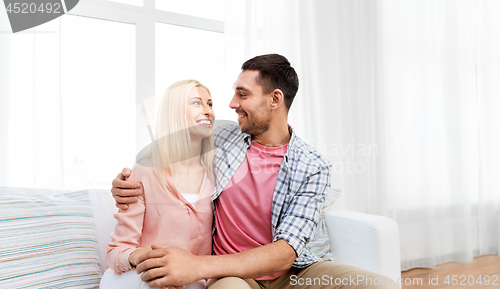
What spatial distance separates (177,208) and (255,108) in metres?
0.47

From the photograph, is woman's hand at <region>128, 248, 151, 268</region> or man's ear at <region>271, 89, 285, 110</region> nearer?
woman's hand at <region>128, 248, 151, 268</region>

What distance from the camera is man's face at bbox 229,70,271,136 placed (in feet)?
4.19

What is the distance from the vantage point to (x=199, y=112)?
106cm

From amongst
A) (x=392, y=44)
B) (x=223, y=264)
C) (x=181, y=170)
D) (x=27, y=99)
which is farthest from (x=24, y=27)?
(x=392, y=44)

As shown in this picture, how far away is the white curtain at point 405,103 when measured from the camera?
6.95ft

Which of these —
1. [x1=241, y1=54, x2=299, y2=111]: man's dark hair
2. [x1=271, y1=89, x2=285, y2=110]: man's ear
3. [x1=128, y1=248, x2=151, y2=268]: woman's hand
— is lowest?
[x1=128, y1=248, x2=151, y2=268]: woman's hand

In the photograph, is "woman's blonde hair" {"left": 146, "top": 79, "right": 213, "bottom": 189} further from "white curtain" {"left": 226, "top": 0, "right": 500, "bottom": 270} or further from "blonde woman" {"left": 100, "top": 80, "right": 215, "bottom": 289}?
A: "white curtain" {"left": 226, "top": 0, "right": 500, "bottom": 270}

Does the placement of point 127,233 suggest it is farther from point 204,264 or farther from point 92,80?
point 92,80

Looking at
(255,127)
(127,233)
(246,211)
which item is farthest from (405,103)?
(127,233)

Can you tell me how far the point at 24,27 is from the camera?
1.55m

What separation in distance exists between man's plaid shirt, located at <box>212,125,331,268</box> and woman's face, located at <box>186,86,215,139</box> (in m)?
0.18

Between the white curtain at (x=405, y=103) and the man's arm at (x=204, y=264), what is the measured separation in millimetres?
1117

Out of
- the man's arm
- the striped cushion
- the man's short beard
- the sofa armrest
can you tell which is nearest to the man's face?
the man's short beard

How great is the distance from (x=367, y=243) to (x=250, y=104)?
700 mm
